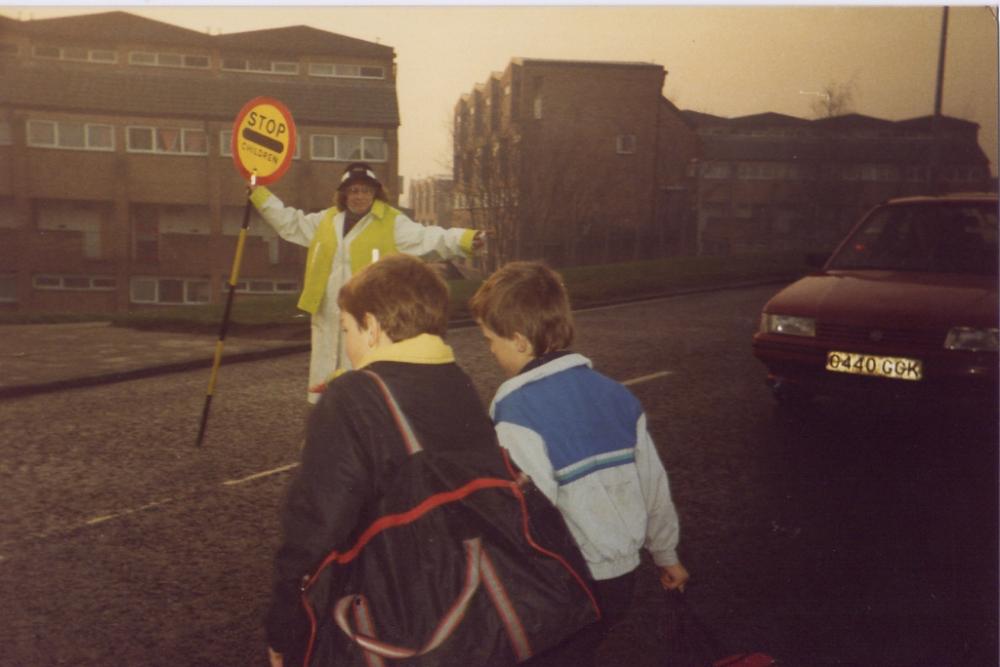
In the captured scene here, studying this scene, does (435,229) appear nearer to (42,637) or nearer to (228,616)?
(228,616)

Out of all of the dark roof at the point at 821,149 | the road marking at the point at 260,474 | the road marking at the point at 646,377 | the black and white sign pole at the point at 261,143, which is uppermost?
the dark roof at the point at 821,149

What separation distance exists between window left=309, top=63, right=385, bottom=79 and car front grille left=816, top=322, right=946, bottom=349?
368 cm

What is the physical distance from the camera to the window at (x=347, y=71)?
675 cm

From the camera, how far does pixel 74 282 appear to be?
1132cm

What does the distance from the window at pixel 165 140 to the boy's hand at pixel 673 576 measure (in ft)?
23.3

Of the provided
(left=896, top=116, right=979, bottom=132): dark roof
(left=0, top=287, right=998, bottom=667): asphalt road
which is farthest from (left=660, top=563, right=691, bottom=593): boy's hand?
(left=896, top=116, right=979, bottom=132): dark roof

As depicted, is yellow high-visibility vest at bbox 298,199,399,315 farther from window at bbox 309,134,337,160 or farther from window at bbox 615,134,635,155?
window at bbox 615,134,635,155

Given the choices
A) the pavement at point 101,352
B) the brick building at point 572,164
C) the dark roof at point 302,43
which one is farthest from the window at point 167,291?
the dark roof at point 302,43

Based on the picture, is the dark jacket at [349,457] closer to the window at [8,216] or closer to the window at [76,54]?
the window at [76,54]

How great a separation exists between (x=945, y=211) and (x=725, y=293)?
29.4 feet

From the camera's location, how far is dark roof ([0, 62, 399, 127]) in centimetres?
868

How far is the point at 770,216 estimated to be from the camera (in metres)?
17.9

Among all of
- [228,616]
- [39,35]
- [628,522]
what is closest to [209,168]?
[39,35]

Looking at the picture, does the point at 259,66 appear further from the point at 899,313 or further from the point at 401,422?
the point at 401,422
